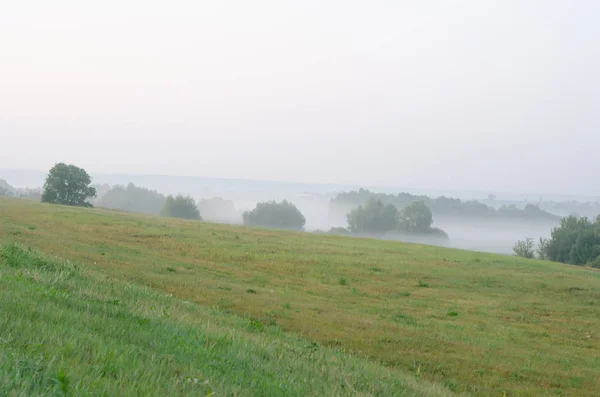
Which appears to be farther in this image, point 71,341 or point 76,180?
point 76,180

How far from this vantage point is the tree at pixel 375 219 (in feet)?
477

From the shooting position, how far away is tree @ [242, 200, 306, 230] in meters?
143

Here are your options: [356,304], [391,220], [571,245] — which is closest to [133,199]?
[391,220]

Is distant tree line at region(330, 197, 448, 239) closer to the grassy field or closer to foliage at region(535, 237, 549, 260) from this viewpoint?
foliage at region(535, 237, 549, 260)

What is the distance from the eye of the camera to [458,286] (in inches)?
1141

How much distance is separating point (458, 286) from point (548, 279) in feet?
23.7

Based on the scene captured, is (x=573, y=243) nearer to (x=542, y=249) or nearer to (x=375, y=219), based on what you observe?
(x=542, y=249)

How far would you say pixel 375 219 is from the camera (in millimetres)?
147250

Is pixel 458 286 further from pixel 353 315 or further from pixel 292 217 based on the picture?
pixel 292 217

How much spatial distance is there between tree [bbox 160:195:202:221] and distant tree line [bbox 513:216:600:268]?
6513 cm

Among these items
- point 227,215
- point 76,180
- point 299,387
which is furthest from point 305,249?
point 227,215

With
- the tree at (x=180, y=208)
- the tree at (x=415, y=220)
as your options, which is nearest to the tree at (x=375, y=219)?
the tree at (x=415, y=220)

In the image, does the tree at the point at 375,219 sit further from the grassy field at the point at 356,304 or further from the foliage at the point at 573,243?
the grassy field at the point at 356,304

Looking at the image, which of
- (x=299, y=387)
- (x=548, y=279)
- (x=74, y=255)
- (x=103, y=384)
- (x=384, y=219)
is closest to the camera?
(x=103, y=384)
